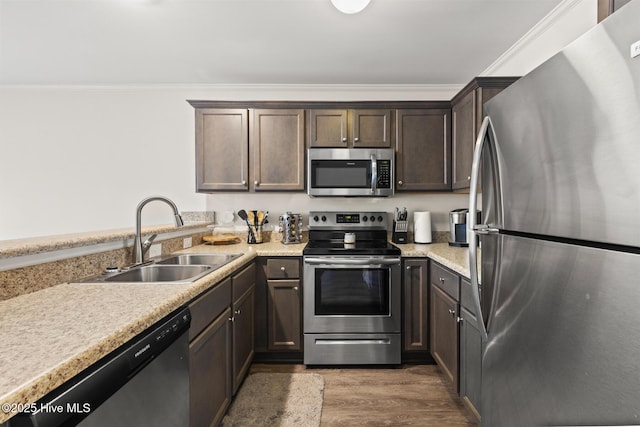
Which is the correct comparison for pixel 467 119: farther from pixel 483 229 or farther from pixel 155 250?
pixel 155 250

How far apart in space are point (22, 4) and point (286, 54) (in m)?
1.74

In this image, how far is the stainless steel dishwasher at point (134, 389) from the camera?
0.70 metres

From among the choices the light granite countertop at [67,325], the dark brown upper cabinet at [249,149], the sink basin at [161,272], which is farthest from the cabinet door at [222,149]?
the light granite countertop at [67,325]

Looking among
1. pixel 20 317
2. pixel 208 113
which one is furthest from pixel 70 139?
pixel 20 317

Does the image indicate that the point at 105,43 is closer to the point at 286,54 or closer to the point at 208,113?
the point at 208,113

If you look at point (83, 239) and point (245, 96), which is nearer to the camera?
point (83, 239)

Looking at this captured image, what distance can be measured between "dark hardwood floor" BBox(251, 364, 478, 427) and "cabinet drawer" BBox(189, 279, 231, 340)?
3.09 ft

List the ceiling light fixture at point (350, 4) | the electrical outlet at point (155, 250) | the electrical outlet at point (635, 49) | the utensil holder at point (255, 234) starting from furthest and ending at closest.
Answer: the utensil holder at point (255, 234)
the electrical outlet at point (155, 250)
the ceiling light fixture at point (350, 4)
the electrical outlet at point (635, 49)

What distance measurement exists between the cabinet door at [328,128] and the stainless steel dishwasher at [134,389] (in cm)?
200

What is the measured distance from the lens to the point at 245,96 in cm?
328

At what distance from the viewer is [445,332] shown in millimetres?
2160

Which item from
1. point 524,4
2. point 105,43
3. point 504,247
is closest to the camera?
point 504,247

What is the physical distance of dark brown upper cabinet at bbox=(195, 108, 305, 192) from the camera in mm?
2881

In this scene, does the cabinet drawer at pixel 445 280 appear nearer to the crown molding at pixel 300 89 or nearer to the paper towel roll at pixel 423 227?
the paper towel roll at pixel 423 227
